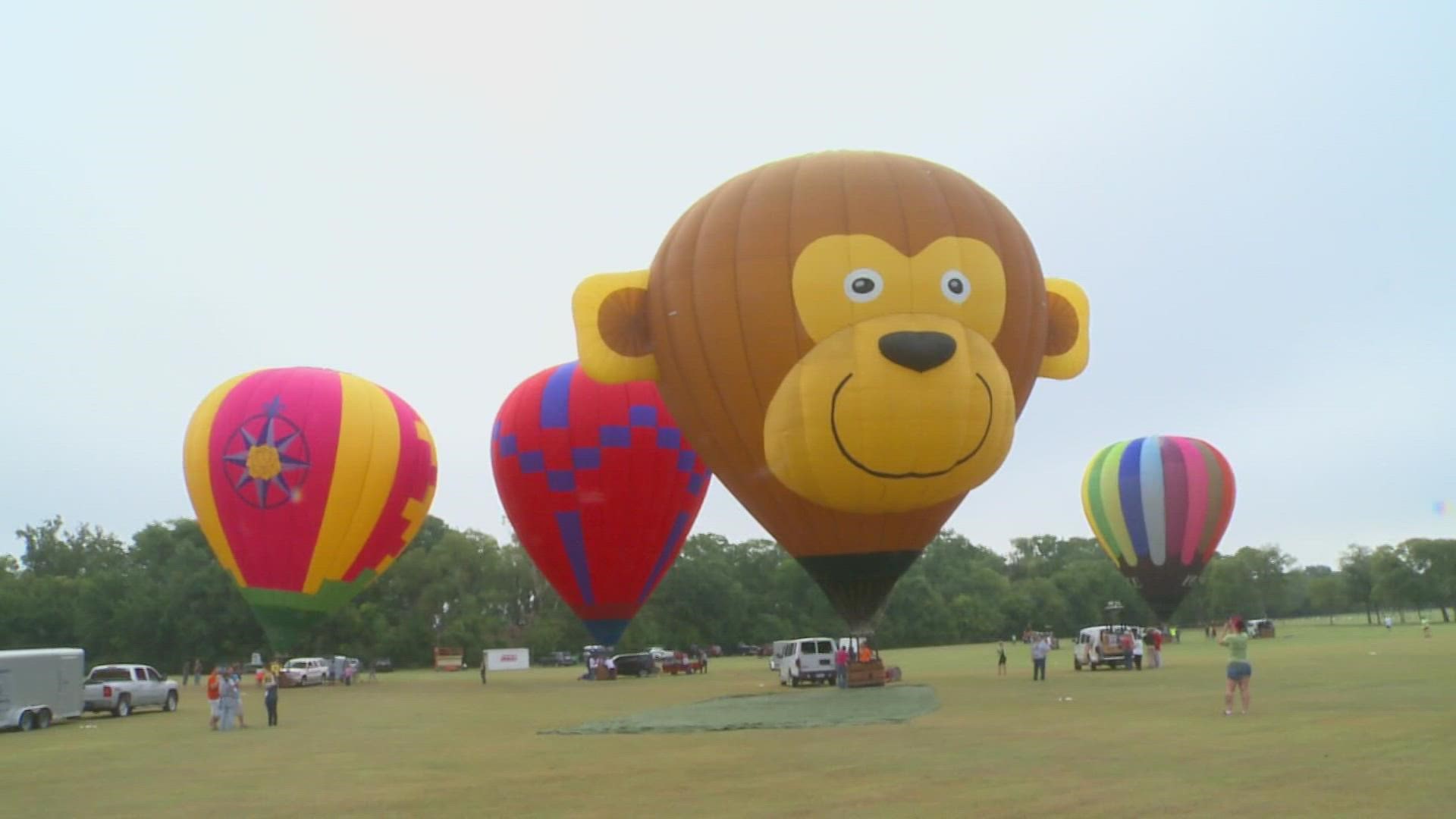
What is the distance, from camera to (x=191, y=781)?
11.3 meters

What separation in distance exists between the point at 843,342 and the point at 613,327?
366cm

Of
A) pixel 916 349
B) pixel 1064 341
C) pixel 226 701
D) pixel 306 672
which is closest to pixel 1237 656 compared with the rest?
pixel 916 349

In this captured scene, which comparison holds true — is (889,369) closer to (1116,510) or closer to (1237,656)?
(1237,656)

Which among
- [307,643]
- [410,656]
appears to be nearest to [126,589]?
[307,643]

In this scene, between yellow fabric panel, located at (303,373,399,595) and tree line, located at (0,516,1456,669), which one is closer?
yellow fabric panel, located at (303,373,399,595)

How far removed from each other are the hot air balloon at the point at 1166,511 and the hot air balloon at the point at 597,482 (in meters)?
14.7

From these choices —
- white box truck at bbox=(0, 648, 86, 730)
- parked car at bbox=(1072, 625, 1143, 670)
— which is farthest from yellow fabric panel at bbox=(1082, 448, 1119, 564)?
white box truck at bbox=(0, 648, 86, 730)

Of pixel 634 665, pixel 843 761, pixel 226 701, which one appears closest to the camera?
pixel 843 761

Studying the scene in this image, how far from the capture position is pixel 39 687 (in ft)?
68.7

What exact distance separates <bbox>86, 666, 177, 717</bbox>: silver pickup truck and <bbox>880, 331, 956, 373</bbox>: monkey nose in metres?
16.2

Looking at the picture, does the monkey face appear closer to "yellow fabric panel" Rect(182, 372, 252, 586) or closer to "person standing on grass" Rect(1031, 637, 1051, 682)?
"person standing on grass" Rect(1031, 637, 1051, 682)

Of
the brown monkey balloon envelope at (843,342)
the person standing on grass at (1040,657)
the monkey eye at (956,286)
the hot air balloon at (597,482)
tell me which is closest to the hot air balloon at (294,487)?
the hot air balloon at (597,482)

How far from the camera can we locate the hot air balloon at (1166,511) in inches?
1417

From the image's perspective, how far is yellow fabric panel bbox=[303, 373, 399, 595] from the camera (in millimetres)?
27422
